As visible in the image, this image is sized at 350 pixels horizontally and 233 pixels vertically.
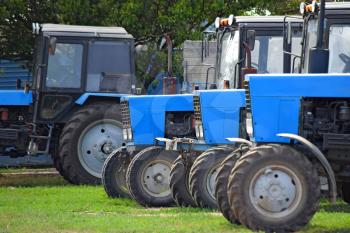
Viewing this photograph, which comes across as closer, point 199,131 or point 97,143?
point 199,131

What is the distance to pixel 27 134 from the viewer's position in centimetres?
1836

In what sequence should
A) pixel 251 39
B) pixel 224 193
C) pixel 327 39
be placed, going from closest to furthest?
pixel 224 193, pixel 327 39, pixel 251 39

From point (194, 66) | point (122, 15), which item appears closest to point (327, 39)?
point (194, 66)

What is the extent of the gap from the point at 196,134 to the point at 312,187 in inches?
152

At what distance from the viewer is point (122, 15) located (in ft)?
68.9

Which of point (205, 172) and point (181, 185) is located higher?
point (205, 172)

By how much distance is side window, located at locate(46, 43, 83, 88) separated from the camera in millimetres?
18438

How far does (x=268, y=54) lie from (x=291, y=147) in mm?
4658

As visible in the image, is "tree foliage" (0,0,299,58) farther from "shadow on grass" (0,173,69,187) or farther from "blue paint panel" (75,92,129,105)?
"blue paint panel" (75,92,129,105)

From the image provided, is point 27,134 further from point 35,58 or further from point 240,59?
point 240,59

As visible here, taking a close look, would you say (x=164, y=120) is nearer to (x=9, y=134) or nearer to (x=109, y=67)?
(x=109, y=67)

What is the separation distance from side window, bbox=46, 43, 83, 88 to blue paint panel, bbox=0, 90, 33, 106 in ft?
1.66

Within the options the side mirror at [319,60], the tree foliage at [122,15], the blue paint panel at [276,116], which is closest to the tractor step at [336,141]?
the blue paint panel at [276,116]

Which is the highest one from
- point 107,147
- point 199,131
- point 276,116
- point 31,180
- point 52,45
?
point 52,45
